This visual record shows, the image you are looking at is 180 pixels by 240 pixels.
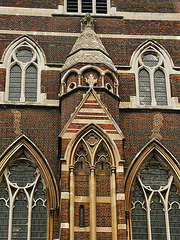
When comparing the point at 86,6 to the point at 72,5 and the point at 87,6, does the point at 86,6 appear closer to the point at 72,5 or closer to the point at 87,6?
the point at 87,6

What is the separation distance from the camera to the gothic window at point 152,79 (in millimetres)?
23969

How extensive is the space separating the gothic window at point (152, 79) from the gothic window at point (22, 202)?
182 inches

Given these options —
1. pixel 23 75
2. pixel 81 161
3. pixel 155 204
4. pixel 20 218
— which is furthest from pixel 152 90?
pixel 20 218

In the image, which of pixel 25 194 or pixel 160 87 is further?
pixel 160 87

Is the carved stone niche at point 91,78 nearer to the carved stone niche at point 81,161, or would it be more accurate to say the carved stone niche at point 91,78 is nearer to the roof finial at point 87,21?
the carved stone niche at point 81,161

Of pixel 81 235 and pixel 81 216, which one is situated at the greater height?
pixel 81 216

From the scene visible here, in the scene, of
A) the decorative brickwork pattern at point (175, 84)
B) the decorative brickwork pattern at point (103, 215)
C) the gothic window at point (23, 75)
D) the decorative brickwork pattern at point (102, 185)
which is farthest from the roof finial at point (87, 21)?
the decorative brickwork pattern at point (103, 215)

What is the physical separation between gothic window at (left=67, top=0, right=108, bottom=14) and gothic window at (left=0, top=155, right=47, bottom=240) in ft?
21.8

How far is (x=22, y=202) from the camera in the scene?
21547 millimetres

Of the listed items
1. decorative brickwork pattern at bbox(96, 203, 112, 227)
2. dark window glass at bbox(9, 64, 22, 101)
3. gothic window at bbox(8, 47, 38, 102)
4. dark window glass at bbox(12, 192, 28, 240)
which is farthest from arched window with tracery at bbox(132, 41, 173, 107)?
dark window glass at bbox(12, 192, 28, 240)

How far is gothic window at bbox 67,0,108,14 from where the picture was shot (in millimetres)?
26125

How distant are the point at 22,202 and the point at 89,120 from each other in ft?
10.6

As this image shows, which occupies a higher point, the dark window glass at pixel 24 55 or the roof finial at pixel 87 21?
the roof finial at pixel 87 21

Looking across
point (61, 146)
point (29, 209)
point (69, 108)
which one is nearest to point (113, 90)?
point (69, 108)
